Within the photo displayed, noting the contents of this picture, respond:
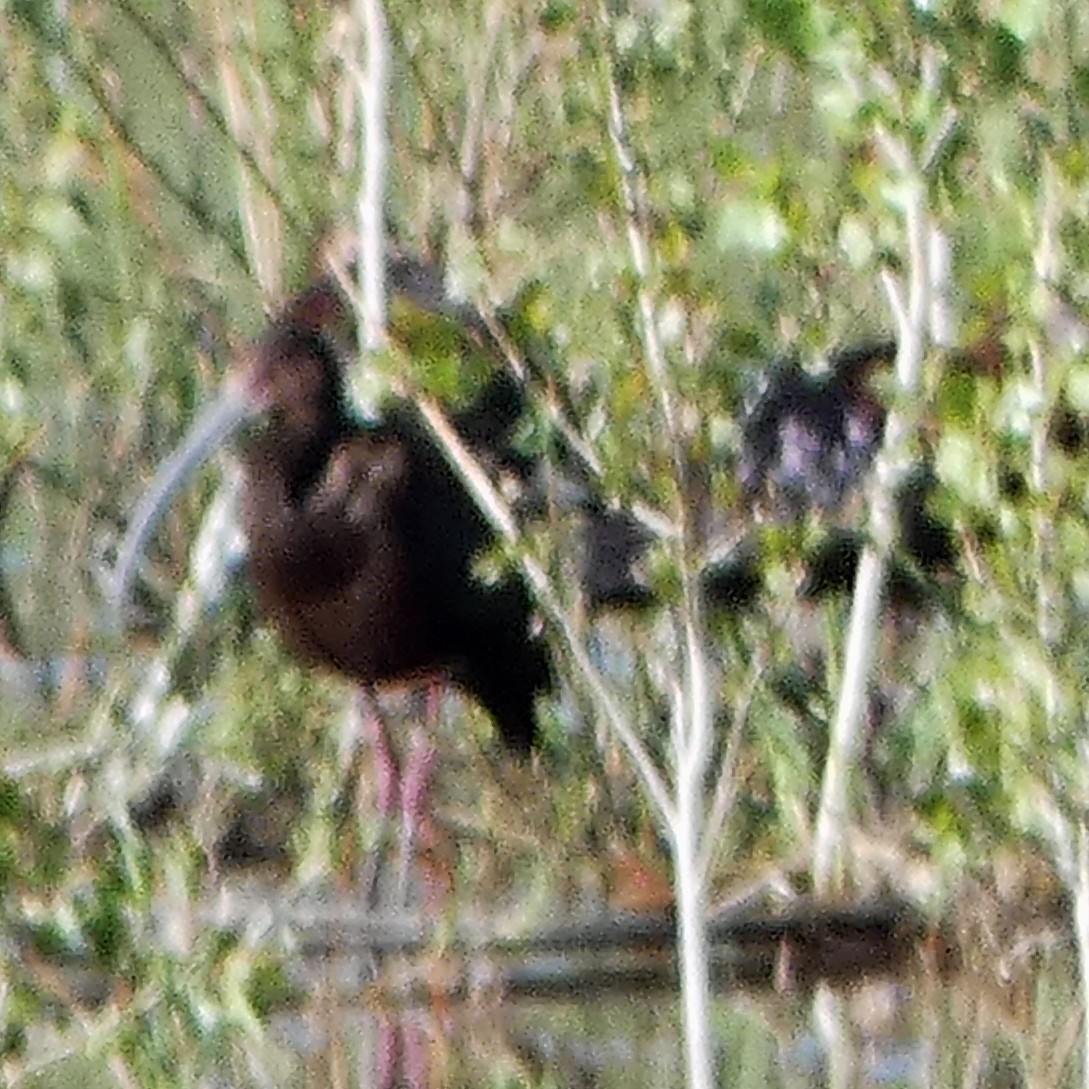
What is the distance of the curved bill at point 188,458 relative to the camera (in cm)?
160

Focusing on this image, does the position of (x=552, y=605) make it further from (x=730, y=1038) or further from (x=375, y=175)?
(x=730, y=1038)

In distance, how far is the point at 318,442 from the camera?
5.00 feet

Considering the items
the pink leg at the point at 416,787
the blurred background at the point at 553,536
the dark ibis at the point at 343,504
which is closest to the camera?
the blurred background at the point at 553,536

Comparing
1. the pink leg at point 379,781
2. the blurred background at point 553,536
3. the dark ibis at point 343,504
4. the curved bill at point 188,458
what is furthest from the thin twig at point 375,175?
the pink leg at point 379,781

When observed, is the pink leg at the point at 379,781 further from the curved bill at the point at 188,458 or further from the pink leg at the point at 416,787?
the curved bill at the point at 188,458

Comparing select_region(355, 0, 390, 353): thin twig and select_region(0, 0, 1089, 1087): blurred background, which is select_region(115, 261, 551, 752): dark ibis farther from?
select_region(355, 0, 390, 353): thin twig

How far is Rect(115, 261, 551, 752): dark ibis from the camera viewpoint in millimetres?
1528

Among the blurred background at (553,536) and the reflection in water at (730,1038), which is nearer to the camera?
the blurred background at (553,536)

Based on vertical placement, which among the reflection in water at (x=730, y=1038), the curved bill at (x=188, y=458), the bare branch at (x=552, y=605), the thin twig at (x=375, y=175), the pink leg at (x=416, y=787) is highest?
the thin twig at (x=375, y=175)

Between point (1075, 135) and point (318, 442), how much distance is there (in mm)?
640

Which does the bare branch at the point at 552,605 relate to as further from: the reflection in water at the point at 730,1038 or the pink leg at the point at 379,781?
the pink leg at the point at 379,781

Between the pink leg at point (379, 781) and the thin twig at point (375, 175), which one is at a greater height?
the thin twig at point (375, 175)

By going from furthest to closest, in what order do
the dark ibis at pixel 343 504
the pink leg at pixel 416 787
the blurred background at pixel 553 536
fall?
the pink leg at pixel 416 787
the dark ibis at pixel 343 504
the blurred background at pixel 553 536

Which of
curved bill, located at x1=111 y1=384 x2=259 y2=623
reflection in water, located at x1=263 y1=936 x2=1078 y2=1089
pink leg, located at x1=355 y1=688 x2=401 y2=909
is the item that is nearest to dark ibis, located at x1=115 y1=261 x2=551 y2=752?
curved bill, located at x1=111 y1=384 x2=259 y2=623
